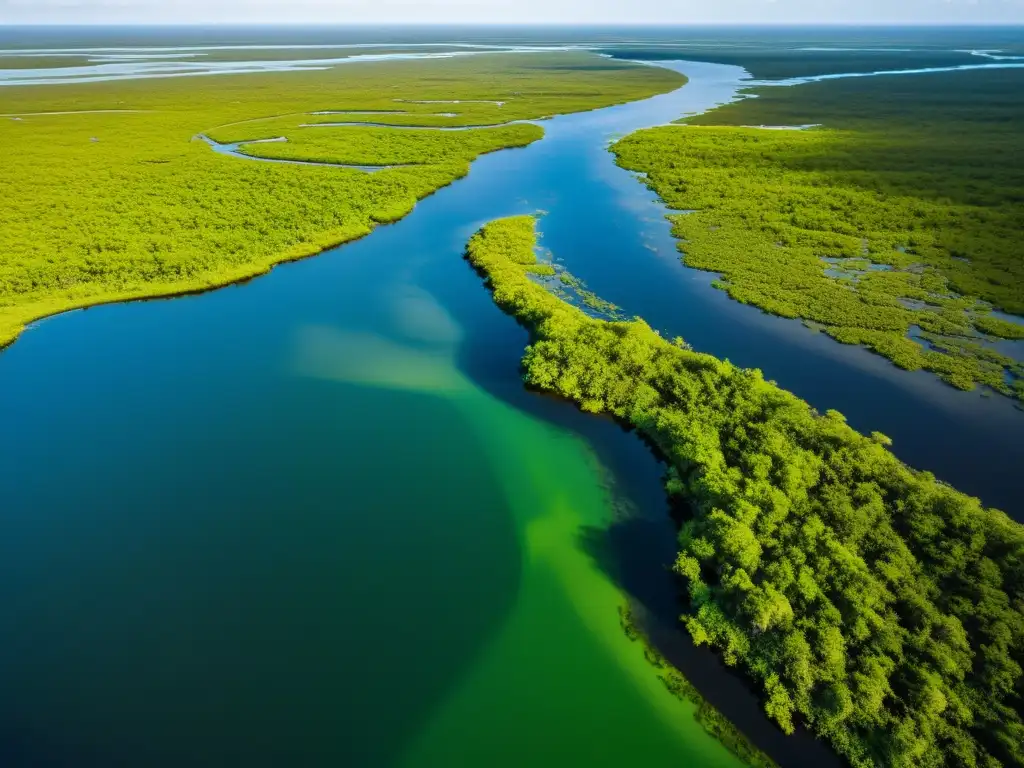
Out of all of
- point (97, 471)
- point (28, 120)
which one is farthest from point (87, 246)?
point (28, 120)

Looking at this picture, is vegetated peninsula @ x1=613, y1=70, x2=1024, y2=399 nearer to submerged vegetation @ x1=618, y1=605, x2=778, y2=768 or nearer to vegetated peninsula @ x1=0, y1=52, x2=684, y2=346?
submerged vegetation @ x1=618, y1=605, x2=778, y2=768

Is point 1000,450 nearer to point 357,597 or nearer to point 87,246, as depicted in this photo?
point 357,597

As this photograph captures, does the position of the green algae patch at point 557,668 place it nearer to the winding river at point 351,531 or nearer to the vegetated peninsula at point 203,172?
the winding river at point 351,531

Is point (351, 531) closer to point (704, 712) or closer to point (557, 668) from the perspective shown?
point (557, 668)

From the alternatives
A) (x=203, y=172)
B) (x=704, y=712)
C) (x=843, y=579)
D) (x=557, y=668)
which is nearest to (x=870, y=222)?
→ (x=843, y=579)

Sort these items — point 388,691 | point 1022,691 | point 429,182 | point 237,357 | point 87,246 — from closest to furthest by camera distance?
point 1022,691 < point 388,691 < point 237,357 < point 87,246 < point 429,182

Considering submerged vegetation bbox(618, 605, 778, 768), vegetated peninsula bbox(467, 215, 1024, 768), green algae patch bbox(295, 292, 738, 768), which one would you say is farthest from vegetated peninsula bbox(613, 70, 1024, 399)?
submerged vegetation bbox(618, 605, 778, 768)
